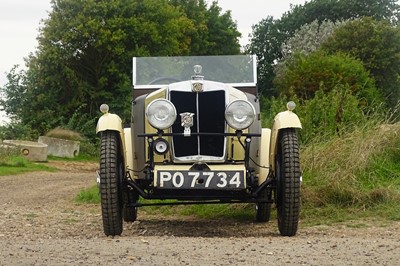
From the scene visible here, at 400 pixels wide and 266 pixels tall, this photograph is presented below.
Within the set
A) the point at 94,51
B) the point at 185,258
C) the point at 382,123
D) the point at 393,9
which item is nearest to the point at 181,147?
the point at 185,258

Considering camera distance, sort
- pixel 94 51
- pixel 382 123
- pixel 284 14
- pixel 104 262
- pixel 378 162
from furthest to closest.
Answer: pixel 284 14 → pixel 94 51 → pixel 382 123 → pixel 378 162 → pixel 104 262

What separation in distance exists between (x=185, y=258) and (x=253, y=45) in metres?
58.2

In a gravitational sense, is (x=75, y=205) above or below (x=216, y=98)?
below

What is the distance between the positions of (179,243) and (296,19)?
56.8m

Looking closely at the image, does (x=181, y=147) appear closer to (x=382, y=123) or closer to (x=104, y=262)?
(x=104, y=262)

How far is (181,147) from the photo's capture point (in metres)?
8.52

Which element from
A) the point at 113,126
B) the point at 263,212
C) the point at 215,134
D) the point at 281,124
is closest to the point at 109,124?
the point at 113,126

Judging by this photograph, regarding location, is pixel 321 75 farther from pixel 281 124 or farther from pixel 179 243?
pixel 179 243

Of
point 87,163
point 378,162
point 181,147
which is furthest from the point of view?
point 87,163

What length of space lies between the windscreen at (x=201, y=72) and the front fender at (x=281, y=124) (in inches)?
51.2

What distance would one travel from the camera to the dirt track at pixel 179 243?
608cm

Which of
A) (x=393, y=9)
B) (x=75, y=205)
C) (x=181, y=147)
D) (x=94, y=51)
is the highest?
(x=393, y=9)

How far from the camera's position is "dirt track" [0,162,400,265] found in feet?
19.9

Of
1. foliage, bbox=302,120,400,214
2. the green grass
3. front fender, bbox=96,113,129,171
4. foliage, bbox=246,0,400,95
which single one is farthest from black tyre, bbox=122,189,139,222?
foliage, bbox=246,0,400,95
